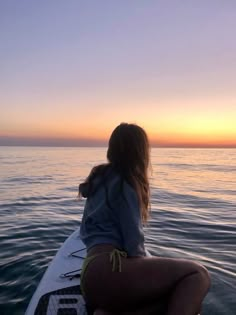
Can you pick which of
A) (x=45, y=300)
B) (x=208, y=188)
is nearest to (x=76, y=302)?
(x=45, y=300)

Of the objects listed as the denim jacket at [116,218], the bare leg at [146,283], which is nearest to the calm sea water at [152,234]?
the bare leg at [146,283]

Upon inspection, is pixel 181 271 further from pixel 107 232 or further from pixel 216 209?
pixel 216 209

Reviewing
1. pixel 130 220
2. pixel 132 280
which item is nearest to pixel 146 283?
pixel 132 280

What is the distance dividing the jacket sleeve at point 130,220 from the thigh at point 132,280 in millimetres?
140

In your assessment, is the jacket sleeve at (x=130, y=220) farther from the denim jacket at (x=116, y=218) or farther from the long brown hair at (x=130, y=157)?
the long brown hair at (x=130, y=157)

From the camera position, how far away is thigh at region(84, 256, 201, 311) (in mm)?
3008

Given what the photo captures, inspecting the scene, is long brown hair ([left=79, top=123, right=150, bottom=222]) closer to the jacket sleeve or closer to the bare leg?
the jacket sleeve

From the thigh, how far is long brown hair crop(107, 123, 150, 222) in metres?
0.54

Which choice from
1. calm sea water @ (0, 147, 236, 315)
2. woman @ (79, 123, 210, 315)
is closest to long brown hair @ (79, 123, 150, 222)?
woman @ (79, 123, 210, 315)

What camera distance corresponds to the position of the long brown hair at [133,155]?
3342mm

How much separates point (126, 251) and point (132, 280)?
287 millimetres

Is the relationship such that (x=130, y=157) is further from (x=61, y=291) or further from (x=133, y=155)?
(x=61, y=291)

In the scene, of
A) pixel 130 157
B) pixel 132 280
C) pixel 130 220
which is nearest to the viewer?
pixel 132 280

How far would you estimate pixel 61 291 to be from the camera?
4602 mm
